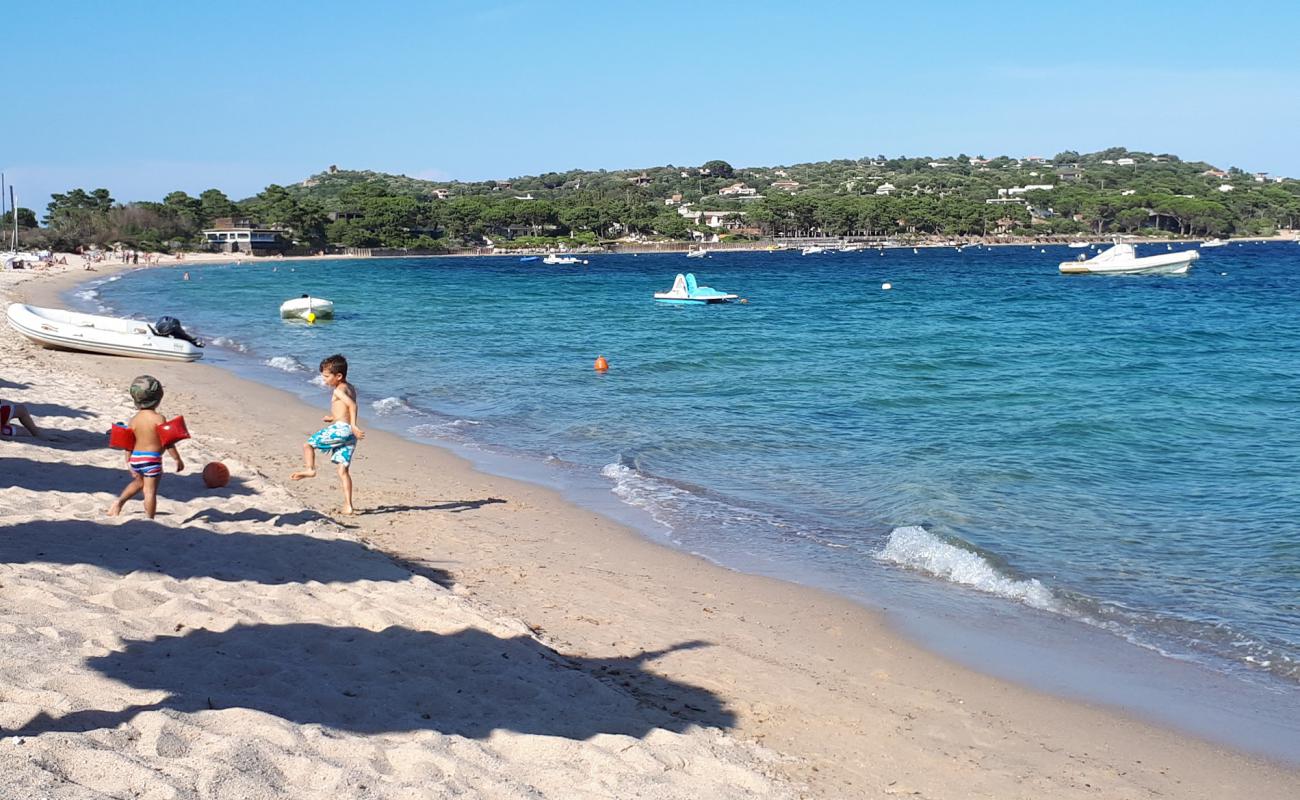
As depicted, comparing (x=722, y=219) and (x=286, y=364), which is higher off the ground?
(x=722, y=219)

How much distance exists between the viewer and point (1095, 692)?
7094 millimetres

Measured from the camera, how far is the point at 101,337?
24.9 metres

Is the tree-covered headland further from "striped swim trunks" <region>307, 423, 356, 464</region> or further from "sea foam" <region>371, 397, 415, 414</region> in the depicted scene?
"striped swim trunks" <region>307, 423, 356, 464</region>

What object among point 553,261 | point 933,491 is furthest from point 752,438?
point 553,261

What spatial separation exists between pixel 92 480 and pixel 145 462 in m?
2.09

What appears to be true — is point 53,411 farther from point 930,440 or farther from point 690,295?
point 690,295

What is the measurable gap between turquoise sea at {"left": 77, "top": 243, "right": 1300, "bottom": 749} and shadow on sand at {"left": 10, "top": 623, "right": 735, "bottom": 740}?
11.8 feet

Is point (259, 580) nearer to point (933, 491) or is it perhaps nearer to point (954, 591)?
point (954, 591)

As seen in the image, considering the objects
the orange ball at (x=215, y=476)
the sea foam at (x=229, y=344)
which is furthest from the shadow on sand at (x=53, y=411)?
the sea foam at (x=229, y=344)

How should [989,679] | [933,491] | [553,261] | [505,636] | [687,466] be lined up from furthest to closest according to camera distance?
[553,261]
[687,466]
[933,491]
[989,679]
[505,636]

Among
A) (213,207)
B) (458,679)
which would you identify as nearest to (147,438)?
(458,679)

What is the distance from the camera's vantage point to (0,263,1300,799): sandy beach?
452 centimetres

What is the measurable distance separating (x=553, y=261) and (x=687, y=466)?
4103 inches

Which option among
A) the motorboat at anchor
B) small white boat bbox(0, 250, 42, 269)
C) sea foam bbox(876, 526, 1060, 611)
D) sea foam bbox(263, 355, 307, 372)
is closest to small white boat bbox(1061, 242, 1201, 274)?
the motorboat at anchor
